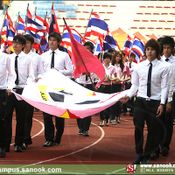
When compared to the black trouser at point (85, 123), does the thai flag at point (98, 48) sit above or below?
above

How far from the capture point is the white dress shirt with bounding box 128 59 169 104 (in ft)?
30.1

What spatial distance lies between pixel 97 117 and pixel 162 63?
33.3 feet

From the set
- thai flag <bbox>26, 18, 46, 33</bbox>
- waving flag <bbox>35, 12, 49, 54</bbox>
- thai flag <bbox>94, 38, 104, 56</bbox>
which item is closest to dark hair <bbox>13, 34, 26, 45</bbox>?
thai flag <bbox>94, 38, 104, 56</bbox>

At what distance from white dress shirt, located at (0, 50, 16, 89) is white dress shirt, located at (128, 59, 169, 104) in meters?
2.17

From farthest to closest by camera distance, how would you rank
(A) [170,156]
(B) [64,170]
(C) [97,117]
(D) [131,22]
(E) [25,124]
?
(D) [131,22] < (C) [97,117] < (E) [25,124] < (A) [170,156] < (B) [64,170]

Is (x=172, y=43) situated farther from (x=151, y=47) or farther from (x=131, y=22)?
(x=131, y=22)

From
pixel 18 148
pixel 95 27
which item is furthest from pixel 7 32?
pixel 18 148

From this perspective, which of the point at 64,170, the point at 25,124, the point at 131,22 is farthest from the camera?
the point at 131,22

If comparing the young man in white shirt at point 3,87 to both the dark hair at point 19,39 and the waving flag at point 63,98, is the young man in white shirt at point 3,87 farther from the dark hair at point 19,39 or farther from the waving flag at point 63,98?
the dark hair at point 19,39

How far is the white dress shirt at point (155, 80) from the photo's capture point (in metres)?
9.18

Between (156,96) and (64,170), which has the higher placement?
(156,96)

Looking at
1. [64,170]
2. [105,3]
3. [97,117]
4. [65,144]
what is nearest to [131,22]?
[105,3]

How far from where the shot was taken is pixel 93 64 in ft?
36.1

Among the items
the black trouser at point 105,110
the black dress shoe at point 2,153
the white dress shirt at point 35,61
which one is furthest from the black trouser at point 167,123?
the black trouser at point 105,110
